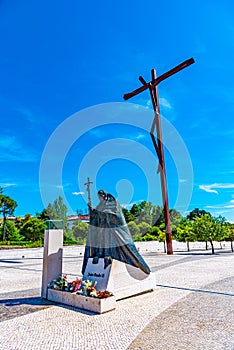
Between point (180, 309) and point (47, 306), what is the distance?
273 centimetres

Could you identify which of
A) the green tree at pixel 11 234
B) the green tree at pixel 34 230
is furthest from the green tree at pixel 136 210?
the green tree at pixel 11 234

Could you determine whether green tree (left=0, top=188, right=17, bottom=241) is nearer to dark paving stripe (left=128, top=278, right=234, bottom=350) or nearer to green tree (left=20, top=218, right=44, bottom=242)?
green tree (left=20, top=218, right=44, bottom=242)

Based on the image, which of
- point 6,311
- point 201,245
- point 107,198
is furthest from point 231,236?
point 6,311

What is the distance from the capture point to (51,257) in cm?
646

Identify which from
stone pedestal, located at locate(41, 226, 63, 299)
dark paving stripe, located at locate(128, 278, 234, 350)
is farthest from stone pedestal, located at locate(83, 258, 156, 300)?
dark paving stripe, located at locate(128, 278, 234, 350)

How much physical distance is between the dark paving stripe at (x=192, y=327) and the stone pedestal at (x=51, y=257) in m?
2.79

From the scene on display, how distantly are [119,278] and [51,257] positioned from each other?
168 cm

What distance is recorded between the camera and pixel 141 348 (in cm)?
359

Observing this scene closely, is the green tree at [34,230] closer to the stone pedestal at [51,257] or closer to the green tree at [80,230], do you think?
the green tree at [80,230]

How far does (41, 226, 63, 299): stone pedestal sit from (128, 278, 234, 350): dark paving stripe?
2.79m

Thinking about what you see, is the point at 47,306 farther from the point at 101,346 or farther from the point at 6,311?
the point at 101,346

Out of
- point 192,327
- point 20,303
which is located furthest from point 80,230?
point 192,327

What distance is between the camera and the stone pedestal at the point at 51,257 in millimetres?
6402

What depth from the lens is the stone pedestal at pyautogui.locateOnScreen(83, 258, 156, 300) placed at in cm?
583
